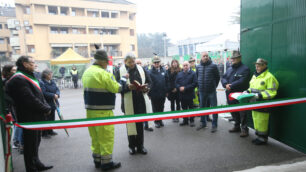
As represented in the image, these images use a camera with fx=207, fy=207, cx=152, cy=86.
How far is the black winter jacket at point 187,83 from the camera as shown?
552 cm

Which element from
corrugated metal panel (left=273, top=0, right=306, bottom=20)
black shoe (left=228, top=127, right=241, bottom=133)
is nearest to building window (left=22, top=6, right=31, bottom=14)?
black shoe (left=228, top=127, right=241, bottom=133)

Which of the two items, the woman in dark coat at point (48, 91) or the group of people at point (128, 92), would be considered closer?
the group of people at point (128, 92)

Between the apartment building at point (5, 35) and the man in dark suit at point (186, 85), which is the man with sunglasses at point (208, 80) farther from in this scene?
the apartment building at point (5, 35)

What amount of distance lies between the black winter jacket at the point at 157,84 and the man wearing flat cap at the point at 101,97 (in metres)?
2.38

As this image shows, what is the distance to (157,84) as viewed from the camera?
550 centimetres

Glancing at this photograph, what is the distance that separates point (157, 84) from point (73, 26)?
31562mm

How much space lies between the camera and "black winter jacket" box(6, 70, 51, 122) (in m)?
2.96

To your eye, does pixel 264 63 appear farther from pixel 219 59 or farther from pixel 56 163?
pixel 219 59

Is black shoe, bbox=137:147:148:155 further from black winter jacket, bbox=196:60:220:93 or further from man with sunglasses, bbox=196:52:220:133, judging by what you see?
black winter jacket, bbox=196:60:220:93

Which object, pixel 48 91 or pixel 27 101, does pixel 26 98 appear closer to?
pixel 27 101

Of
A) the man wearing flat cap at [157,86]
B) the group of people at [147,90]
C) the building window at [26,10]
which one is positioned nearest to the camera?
the group of people at [147,90]

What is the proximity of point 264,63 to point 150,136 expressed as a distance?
2.90 m

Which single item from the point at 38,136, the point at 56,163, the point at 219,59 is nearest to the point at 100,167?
the point at 56,163

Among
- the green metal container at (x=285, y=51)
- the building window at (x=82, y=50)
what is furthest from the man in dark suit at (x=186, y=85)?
the building window at (x=82, y=50)
